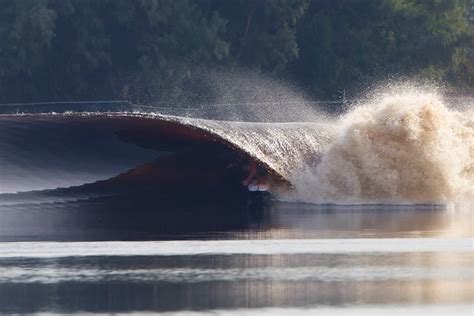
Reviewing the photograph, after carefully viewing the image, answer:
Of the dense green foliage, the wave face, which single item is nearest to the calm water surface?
the wave face

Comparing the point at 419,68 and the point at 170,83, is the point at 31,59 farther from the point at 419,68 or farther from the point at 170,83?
the point at 419,68

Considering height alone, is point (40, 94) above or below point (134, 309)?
above

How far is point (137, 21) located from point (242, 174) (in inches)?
1165

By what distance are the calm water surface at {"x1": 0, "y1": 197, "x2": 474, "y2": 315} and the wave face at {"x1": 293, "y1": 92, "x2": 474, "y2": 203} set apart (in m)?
2.50

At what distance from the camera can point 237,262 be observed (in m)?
16.9

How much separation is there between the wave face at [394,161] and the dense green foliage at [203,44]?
2679 cm

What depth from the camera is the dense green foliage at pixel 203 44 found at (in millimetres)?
55312

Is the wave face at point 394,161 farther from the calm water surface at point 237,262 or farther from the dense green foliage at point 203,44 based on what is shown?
the dense green foliage at point 203,44

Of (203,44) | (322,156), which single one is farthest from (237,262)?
(203,44)

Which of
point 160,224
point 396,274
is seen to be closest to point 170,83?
point 160,224

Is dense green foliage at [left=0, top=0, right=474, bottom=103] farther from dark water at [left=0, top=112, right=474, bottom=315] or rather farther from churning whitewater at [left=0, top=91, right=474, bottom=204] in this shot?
dark water at [left=0, top=112, right=474, bottom=315]

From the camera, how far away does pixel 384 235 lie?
63.8ft

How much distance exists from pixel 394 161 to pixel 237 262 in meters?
10.5

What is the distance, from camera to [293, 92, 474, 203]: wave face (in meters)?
26.2
